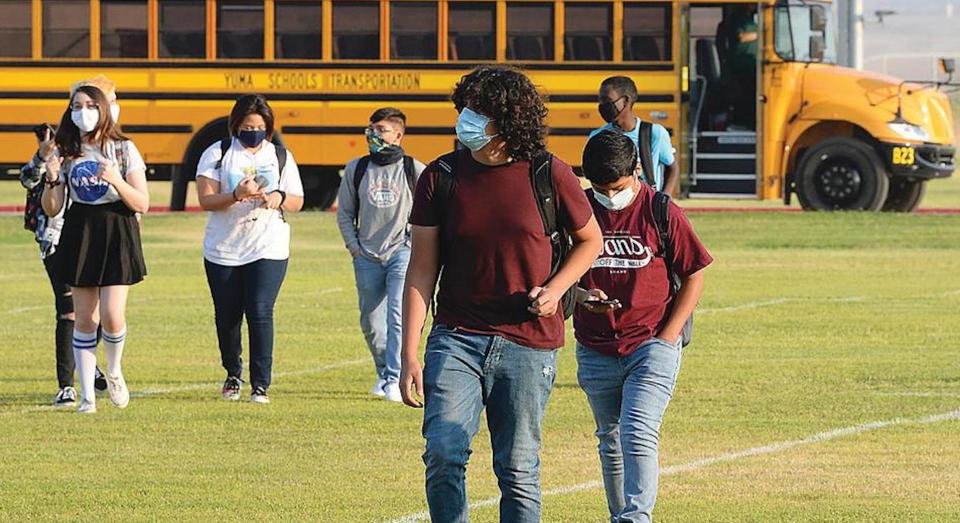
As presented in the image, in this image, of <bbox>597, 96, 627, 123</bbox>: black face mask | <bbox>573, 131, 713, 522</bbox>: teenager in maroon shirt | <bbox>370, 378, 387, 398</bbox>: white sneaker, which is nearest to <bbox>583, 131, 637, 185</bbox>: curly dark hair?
<bbox>573, 131, 713, 522</bbox>: teenager in maroon shirt

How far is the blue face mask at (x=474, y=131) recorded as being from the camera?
19.9ft

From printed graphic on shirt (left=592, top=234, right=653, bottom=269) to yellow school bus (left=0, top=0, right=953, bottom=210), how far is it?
66.5 feet

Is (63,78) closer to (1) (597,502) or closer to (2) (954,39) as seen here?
(1) (597,502)

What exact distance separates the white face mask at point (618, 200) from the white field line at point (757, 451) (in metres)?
1.40

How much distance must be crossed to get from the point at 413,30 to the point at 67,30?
440 centimetres

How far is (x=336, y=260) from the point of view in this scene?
22062mm

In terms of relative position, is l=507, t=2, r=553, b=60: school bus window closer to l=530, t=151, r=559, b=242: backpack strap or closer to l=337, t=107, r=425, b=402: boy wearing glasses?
l=337, t=107, r=425, b=402: boy wearing glasses

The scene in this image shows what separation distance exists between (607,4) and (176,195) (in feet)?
21.3

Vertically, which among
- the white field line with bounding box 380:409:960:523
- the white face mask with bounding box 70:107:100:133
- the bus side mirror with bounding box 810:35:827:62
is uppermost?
the bus side mirror with bounding box 810:35:827:62

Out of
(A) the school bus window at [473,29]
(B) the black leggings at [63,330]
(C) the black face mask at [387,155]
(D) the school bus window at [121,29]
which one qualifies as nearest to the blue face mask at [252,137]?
(C) the black face mask at [387,155]

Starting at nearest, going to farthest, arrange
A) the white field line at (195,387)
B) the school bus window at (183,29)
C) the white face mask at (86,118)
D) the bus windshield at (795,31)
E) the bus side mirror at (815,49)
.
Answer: the white face mask at (86,118) < the white field line at (195,387) < the bus windshield at (795,31) < the bus side mirror at (815,49) < the school bus window at (183,29)

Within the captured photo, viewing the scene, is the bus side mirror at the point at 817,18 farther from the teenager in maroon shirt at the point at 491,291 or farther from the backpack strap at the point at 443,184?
the backpack strap at the point at 443,184

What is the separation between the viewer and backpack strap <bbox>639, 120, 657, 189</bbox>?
33.8 ft

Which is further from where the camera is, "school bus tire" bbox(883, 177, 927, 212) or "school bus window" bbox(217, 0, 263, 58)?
"school bus tire" bbox(883, 177, 927, 212)
